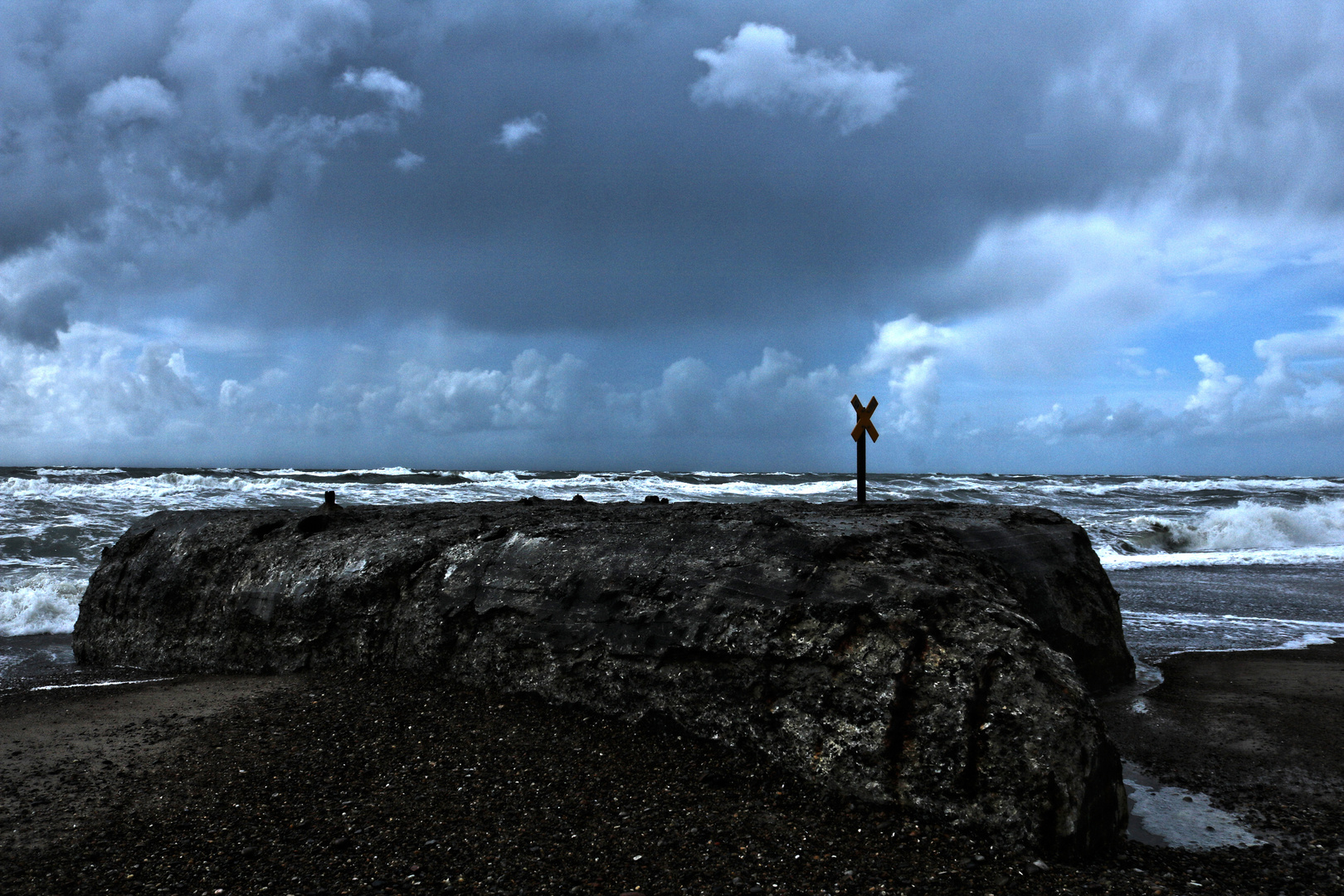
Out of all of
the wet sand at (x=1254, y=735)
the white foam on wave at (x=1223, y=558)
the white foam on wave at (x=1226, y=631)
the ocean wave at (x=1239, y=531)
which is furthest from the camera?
the ocean wave at (x=1239, y=531)

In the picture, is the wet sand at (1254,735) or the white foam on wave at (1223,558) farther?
the white foam on wave at (1223,558)

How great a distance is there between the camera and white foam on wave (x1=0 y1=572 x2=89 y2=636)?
8.22 meters

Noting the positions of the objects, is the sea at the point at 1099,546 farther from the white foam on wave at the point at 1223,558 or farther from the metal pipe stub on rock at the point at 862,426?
the metal pipe stub on rock at the point at 862,426

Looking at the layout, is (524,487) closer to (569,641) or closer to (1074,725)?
(569,641)

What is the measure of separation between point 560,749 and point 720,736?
2.83 feet

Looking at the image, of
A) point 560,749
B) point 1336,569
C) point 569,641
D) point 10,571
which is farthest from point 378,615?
point 1336,569

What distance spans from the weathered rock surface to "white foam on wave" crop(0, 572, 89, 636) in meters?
2.14

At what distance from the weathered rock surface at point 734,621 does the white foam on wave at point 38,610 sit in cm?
214

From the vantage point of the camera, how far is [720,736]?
392cm

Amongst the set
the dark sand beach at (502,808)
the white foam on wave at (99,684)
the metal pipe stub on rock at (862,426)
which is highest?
the metal pipe stub on rock at (862,426)

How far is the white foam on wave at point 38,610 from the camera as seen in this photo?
8.22 m

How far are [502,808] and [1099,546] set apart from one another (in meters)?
16.0

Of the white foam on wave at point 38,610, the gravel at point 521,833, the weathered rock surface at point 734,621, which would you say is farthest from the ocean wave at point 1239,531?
the white foam on wave at point 38,610

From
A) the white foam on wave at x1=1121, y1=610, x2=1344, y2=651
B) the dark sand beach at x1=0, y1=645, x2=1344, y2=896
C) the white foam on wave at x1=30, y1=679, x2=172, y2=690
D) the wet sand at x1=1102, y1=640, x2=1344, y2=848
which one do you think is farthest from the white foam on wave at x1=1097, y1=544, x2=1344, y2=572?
the white foam on wave at x1=30, y1=679, x2=172, y2=690
